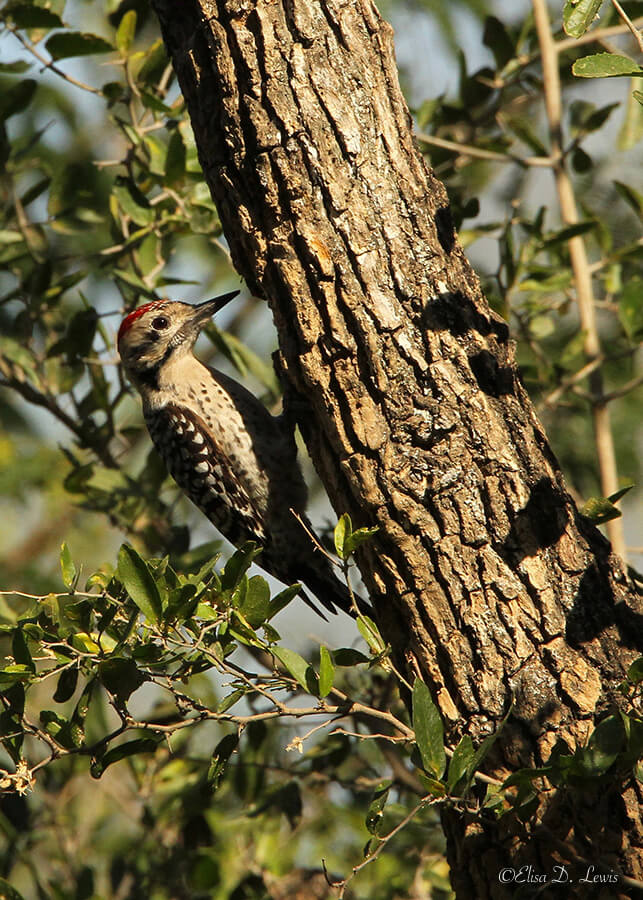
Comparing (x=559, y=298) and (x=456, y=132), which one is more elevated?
(x=456, y=132)

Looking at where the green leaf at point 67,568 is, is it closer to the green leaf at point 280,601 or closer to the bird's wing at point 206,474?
the green leaf at point 280,601

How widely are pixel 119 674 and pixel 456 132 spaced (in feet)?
10.9

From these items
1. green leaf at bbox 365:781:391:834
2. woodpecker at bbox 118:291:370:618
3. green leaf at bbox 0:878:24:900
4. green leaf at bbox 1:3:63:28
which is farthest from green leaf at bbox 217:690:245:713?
green leaf at bbox 1:3:63:28

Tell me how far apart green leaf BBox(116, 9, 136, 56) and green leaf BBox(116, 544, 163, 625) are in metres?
2.43

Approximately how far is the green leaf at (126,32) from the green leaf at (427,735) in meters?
2.92

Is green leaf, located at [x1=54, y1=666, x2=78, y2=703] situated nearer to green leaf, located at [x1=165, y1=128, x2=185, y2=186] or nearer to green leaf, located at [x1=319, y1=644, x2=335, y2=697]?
green leaf, located at [x1=319, y1=644, x2=335, y2=697]

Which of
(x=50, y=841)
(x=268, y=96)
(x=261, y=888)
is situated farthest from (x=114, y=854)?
(x=268, y=96)

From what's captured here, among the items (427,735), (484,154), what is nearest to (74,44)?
(484,154)

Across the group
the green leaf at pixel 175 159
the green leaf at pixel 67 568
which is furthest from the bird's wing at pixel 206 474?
the green leaf at pixel 67 568

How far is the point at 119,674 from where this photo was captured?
7.90 ft

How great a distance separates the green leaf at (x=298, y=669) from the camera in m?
2.41

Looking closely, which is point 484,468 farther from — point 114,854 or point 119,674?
point 114,854

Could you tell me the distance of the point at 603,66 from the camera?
84.7 inches

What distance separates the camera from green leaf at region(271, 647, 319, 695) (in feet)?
7.90
